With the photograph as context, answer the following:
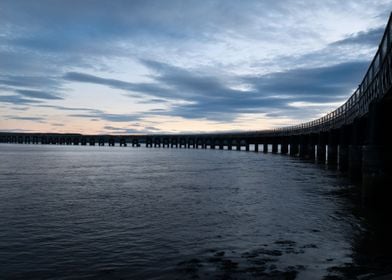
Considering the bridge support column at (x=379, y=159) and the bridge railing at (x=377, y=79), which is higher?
the bridge railing at (x=377, y=79)

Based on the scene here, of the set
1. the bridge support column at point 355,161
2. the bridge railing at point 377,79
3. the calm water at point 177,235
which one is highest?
the bridge railing at point 377,79

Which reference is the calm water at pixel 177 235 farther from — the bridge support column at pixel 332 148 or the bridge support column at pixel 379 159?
the bridge support column at pixel 332 148

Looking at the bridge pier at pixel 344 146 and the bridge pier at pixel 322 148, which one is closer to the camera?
the bridge pier at pixel 344 146

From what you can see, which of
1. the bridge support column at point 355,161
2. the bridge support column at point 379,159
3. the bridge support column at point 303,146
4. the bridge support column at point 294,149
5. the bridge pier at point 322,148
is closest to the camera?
the bridge support column at point 379,159

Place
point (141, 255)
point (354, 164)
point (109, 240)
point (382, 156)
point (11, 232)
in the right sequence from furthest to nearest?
point (354, 164), point (382, 156), point (11, 232), point (109, 240), point (141, 255)

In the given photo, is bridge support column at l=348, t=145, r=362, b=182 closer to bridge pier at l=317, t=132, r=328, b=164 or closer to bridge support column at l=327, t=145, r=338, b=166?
bridge support column at l=327, t=145, r=338, b=166

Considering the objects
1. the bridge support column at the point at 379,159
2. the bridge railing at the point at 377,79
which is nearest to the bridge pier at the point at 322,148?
the bridge railing at the point at 377,79

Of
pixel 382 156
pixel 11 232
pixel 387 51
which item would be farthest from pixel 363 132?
pixel 11 232

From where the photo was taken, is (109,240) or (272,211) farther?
(272,211)

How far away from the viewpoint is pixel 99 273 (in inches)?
375

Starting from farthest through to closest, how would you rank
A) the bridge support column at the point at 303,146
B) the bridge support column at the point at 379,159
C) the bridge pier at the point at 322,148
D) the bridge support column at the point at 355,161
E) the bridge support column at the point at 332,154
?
the bridge support column at the point at 303,146, the bridge pier at the point at 322,148, the bridge support column at the point at 332,154, the bridge support column at the point at 355,161, the bridge support column at the point at 379,159

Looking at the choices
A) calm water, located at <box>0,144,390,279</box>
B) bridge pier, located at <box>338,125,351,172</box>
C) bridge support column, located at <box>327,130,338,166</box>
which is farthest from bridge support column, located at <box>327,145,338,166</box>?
calm water, located at <box>0,144,390,279</box>

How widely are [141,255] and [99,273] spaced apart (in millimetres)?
1743

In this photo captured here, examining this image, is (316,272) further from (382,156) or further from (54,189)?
(54,189)
